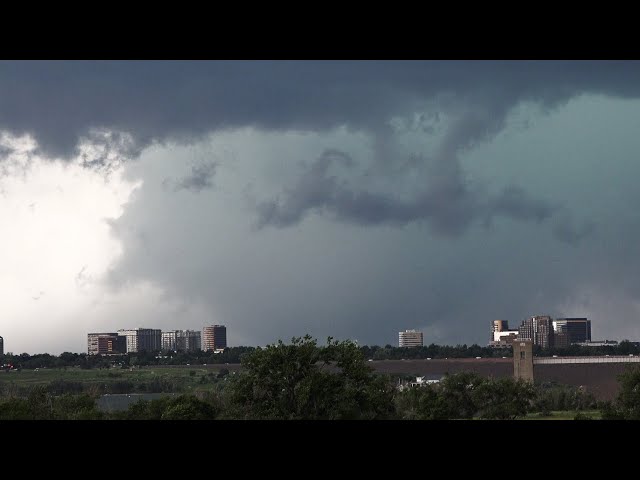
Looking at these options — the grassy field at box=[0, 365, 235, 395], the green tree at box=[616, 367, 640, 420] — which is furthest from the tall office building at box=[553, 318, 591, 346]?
the green tree at box=[616, 367, 640, 420]

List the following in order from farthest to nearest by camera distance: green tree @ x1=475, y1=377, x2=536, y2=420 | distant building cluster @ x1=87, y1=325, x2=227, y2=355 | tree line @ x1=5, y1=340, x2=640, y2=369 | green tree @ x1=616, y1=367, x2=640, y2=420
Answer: distant building cluster @ x1=87, y1=325, x2=227, y2=355 < tree line @ x1=5, y1=340, x2=640, y2=369 < green tree @ x1=475, y1=377, x2=536, y2=420 < green tree @ x1=616, y1=367, x2=640, y2=420

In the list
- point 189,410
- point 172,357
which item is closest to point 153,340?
point 172,357

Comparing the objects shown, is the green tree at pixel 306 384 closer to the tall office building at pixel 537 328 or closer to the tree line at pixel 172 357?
the tree line at pixel 172 357

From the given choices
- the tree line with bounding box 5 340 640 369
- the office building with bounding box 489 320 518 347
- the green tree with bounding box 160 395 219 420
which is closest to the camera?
the green tree with bounding box 160 395 219 420

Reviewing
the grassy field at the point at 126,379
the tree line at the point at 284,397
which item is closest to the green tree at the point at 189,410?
the tree line at the point at 284,397

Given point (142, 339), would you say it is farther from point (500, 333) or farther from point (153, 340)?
point (500, 333)

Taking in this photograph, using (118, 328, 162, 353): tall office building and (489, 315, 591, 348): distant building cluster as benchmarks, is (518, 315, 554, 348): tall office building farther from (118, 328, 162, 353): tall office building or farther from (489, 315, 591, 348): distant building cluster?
(118, 328, 162, 353): tall office building
